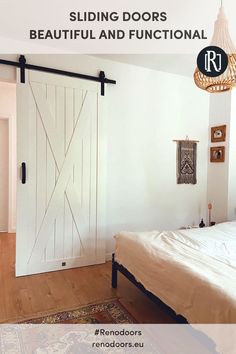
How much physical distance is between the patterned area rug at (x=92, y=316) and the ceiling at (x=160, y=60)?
→ 2835 mm

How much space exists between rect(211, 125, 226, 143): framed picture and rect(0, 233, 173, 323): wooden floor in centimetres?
252

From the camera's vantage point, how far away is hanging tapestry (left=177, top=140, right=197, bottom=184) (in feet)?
13.0

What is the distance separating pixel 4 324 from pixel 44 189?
4.72ft

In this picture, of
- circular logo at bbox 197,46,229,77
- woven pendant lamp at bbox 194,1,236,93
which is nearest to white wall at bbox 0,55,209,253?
circular logo at bbox 197,46,229,77

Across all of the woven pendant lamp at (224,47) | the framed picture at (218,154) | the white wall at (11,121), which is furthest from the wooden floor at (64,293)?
the framed picture at (218,154)

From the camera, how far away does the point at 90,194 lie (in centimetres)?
333

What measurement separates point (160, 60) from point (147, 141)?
1.06m

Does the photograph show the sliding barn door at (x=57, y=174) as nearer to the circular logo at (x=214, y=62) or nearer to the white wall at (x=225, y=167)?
the circular logo at (x=214, y=62)

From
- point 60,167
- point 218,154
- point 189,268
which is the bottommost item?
point 189,268

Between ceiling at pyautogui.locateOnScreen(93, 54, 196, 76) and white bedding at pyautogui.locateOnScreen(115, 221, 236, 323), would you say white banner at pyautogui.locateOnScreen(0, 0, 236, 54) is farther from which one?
white bedding at pyautogui.locateOnScreen(115, 221, 236, 323)

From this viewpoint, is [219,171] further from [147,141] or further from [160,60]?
[160,60]

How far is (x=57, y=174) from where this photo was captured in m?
3.13

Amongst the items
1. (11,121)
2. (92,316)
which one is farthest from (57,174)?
(11,121)

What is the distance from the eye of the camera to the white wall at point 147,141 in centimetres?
347
